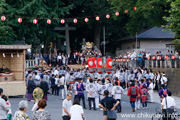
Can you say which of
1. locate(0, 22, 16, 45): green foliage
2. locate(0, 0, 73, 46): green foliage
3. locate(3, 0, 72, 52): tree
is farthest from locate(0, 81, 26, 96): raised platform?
locate(0, 0, 73, 46): green foliage

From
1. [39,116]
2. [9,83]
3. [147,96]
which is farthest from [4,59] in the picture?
[39,116]

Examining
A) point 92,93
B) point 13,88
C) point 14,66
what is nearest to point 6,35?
point 14,66

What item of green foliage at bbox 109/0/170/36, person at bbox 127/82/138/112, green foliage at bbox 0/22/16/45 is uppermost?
green foliage at bbox 109/0/170/36

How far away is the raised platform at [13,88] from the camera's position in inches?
915

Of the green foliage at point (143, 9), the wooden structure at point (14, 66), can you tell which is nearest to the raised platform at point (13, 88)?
the wooden structure at point (14, 66)

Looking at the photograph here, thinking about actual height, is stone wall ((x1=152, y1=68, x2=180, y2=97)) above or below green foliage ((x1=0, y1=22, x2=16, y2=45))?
below

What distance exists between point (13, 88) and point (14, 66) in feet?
7.02

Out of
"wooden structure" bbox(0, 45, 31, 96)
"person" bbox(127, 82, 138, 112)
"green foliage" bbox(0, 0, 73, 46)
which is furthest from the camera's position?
"green foliage" bbox(0, 0, 73, 46)

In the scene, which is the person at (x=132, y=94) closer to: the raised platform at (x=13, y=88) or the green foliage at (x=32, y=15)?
the raised platform at (x=13, y=88)

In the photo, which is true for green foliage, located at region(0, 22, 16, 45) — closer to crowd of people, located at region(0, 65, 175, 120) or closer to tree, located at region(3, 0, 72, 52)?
tree, located at region(3, 0, 72, 52)

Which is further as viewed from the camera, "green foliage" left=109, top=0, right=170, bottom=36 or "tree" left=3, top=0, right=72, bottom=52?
"tree" left=3, top=0, right=72, bottom=52

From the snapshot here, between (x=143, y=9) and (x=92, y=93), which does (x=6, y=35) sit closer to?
(x=143, y=9)

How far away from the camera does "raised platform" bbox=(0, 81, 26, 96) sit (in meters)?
23.2

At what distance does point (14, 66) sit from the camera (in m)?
25.1
